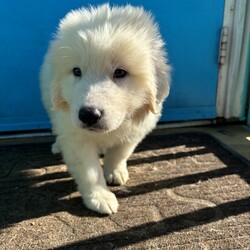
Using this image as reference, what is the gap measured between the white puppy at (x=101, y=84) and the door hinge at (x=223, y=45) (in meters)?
1.60

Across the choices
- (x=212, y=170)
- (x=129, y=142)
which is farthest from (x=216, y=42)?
(x=129, y=142)

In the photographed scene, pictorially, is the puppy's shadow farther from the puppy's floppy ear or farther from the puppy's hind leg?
the puppy's floppy ear

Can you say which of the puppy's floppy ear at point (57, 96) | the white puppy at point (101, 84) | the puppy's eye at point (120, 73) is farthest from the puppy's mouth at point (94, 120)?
the puppy's floppy ear at point (57, 96)

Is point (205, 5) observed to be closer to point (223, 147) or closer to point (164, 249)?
point (223, 147)

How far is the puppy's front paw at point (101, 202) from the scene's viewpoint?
8.12ft

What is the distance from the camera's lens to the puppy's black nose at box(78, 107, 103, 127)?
2.07 meters

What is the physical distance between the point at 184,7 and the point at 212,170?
172 cm

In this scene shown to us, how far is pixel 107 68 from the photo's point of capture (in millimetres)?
2236

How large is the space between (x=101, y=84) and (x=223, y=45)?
87.2 inches

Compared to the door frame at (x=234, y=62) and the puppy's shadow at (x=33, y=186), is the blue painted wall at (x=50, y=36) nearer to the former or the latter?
the door frame at (x=234, y=62)

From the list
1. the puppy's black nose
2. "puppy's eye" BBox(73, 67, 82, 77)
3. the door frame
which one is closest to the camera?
the puppy's black nose

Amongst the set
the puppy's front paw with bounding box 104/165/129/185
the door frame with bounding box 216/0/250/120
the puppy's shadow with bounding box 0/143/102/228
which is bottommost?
the puppy's shadow with bounding box 0/143/102/228

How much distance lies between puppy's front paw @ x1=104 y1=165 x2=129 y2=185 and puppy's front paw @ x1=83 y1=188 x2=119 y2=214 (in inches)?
13.4

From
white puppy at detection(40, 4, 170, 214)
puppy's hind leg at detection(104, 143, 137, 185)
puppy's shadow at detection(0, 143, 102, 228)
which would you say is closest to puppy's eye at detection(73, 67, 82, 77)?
white puppy at detection(40, 4, 170, 214)
